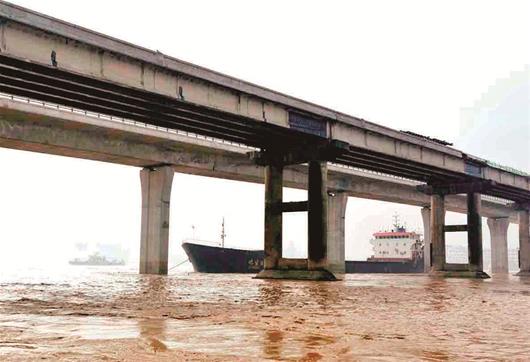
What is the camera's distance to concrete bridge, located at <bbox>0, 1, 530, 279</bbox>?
81.8 ft

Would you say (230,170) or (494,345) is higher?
(230,170)

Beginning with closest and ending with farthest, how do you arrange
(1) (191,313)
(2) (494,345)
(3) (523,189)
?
(2) (494,345), (1) (191,313), (3) (523,189)

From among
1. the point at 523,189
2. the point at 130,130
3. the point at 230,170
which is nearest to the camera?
the point at 130,130

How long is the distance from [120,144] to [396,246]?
6448 centimetres

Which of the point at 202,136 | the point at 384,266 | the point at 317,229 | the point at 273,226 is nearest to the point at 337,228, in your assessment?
the point at 384,266

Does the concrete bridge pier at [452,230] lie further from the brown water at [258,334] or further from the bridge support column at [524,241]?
the brown water at [258,334]

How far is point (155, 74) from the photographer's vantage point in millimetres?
27953

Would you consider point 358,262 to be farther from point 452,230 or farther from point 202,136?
point 202,136

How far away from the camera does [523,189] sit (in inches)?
2623

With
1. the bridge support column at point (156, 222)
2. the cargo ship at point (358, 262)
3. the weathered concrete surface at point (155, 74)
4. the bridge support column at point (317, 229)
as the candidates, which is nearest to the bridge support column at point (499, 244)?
the cargo ship at point (358, 262)

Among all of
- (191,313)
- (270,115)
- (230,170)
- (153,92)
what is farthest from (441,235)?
(191,313)

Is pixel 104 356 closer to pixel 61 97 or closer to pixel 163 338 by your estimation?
pixel 163 338

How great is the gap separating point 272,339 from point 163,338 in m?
1.47

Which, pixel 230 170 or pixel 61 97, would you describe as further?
pixel 230 170
